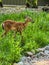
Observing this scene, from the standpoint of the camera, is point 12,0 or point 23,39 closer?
point 23,39

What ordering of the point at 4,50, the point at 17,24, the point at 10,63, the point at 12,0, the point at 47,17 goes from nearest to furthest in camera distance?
the point at 10,63 < the point at 4,50 < the point at 17,24 < the point at 47,17 < the point at 12,0

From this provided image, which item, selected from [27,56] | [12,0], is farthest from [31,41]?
[12,0]

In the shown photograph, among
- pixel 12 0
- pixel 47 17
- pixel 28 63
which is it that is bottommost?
pixel 12 0

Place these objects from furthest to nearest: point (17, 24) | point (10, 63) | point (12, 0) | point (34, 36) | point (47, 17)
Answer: point (12, 0) → point (47, 17) → point (34, 36) → point (17, 24) → point (10, 63)

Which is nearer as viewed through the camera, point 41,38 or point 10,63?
point 10,63

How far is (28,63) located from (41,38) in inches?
97.7

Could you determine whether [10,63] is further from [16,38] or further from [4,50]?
[16,38]

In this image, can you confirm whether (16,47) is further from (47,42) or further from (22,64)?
(47,42)

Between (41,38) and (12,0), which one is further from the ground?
(41,38)

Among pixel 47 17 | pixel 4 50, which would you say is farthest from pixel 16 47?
pixel 47 17

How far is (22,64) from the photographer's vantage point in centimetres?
871

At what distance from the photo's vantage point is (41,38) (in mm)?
11398

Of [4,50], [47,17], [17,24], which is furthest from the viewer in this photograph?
[47,17]

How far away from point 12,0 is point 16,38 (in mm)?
15441
